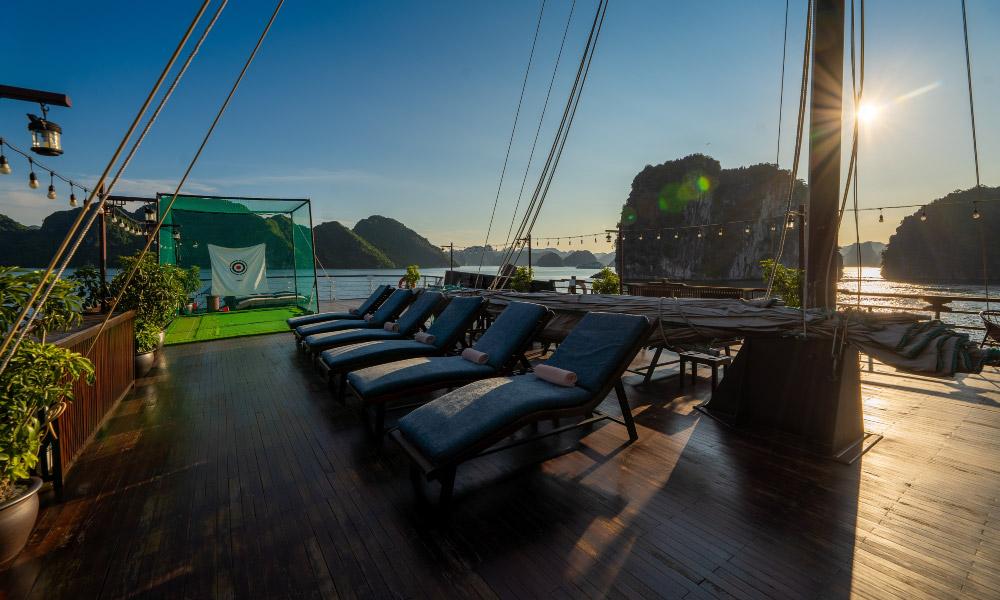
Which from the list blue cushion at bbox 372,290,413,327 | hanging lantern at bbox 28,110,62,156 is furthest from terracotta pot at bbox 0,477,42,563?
blue cushion at bbox 372,290,413,327

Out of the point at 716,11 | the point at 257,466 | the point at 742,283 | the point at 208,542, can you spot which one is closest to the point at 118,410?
the point at 257,466

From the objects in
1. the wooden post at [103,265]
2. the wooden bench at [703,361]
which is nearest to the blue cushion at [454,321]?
the wooden bench at [703,361]

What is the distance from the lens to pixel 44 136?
3.00 meters

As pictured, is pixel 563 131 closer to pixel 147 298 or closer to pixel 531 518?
pixel 531 518

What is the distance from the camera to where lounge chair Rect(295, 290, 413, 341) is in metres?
5.07

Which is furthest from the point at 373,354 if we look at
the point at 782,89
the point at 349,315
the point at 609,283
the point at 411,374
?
the point at 782,89

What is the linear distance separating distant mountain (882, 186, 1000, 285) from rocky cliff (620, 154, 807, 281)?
9935mm

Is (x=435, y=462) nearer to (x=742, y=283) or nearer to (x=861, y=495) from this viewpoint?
(x=861, y=495)

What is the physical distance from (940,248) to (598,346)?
54.4 metres

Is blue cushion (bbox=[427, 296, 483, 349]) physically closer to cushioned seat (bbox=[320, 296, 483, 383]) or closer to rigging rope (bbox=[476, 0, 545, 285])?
cushioned seat (bbox=[320, 296, 483, 383])

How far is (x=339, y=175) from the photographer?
555 inches

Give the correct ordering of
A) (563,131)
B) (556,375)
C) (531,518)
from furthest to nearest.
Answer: (563,131) → (556,375) → (531,518)

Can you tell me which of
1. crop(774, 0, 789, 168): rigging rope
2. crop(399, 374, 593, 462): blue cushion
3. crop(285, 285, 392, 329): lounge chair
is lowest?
crop(399, 374, 593, 462): blue cushion

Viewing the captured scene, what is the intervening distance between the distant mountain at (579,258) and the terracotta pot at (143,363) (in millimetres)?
96885
